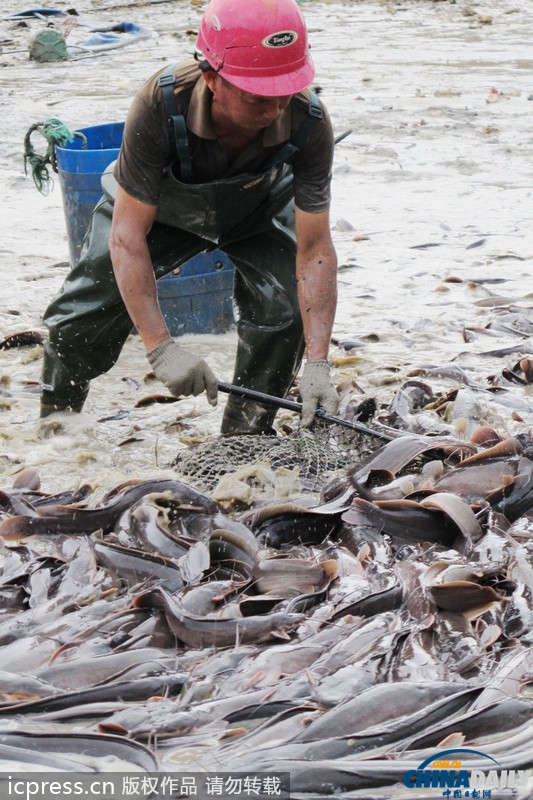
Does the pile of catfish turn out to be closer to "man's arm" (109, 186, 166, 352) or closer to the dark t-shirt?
"man's arm" (109, 186, 166, 352)

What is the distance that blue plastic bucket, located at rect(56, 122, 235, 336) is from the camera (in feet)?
16.0

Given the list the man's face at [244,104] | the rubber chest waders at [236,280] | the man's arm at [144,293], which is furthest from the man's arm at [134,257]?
the man's face at [244,104]

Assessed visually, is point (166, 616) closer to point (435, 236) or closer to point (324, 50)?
point (435, 236)

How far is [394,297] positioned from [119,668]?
3863 millimetres

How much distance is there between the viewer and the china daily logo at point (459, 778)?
2.05 m

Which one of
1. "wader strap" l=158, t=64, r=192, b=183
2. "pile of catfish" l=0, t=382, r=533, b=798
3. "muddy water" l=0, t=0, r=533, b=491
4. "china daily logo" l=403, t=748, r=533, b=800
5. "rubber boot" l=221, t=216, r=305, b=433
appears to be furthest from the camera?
"muddy water" l=0, t=0, r=533, b=491

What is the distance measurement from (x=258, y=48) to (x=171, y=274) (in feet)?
7.04

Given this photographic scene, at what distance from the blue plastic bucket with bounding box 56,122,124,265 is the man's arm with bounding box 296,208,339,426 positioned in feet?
5.33

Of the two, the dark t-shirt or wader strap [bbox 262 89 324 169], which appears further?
wader strap [bbox 262 89 324 169]

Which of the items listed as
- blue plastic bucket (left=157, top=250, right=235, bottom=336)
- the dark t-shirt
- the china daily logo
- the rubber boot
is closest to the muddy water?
blue plastic bucket (left=157, top=250, right=235, bottom=336)

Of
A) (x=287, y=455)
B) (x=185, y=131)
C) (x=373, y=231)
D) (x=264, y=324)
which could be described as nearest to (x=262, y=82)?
(x=185, y=131)

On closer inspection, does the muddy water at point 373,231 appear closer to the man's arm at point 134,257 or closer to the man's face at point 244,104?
the man's arm at point 134,257

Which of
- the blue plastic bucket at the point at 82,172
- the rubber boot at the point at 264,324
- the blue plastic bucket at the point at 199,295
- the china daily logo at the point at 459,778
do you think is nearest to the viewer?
the china daily logo at the point at 459,778

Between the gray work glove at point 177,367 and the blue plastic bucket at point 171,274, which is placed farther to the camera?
the blue plastic bucket at point 171,274
